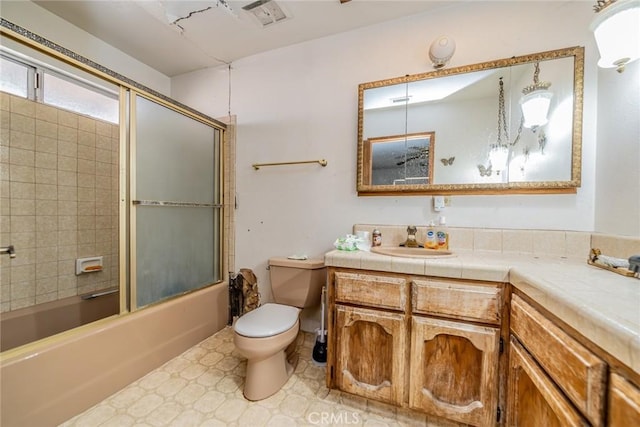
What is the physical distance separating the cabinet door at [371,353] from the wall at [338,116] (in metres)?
0.70

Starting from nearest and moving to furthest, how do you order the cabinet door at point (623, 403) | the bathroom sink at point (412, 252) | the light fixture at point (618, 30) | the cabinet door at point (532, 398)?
the cabinet door at point (623, 403)
the cabinet door at point (532, 398)
the light fixture at point (618, 30)
the bathroom sink at point (412, 252)

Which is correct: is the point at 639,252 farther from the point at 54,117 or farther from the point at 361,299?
the point at 54,117

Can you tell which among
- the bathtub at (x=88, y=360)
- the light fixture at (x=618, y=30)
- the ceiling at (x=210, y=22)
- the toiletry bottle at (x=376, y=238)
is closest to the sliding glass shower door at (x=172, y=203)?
the bathtub at (x=88, y=360)

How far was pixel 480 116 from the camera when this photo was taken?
149cm

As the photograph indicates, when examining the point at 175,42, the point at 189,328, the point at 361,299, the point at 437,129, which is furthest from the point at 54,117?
the point at 437,129

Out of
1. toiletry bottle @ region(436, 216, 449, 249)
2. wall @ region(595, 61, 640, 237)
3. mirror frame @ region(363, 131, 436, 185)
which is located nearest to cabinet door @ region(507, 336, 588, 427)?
toiletry bottle @ region(436, 216, 449, 249)

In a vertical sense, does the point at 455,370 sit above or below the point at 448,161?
below

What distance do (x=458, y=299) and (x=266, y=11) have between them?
214 cm

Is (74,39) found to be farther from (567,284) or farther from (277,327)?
(567,284)

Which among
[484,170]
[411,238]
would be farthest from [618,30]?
[411,238]

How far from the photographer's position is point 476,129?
1496mm

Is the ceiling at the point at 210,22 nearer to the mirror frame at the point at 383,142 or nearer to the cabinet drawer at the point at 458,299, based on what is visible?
the mirror frame at the point at 383,142

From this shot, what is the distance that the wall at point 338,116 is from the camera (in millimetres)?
1396

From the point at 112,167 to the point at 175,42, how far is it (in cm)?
121
